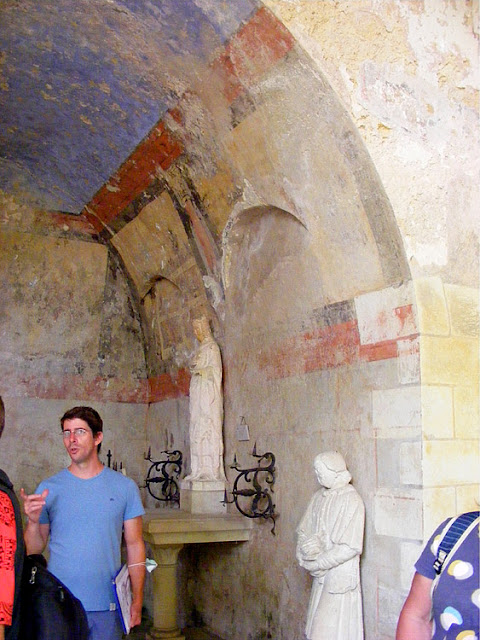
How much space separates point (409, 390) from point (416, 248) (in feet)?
3.10

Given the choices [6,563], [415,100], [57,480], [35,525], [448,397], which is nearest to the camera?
[6,563]

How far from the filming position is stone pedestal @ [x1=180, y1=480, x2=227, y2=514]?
662 cm

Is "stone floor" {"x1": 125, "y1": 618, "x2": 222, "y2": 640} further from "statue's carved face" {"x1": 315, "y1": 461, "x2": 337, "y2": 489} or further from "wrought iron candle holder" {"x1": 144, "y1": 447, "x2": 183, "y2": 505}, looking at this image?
"statue's carved face" {"x1": 315, "y1": 461, "x2": 337, "y2": 489}

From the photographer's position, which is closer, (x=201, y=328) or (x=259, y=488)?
(x=259, y=488)

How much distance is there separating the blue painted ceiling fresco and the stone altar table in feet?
11.7

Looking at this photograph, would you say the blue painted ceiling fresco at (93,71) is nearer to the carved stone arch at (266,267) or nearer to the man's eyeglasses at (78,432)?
the carved stone arch at (266,267)

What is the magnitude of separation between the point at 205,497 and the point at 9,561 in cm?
431

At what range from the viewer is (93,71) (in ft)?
20.0

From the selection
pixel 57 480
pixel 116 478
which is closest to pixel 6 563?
pixel 57 480

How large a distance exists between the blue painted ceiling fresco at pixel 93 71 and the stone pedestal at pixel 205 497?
11.1 feet

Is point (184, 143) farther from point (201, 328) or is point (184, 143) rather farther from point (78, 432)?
point (78, 432)

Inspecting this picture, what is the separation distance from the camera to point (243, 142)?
559 cm

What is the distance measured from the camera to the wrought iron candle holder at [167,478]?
7.80 m

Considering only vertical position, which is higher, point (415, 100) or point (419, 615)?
point (415, 100)
